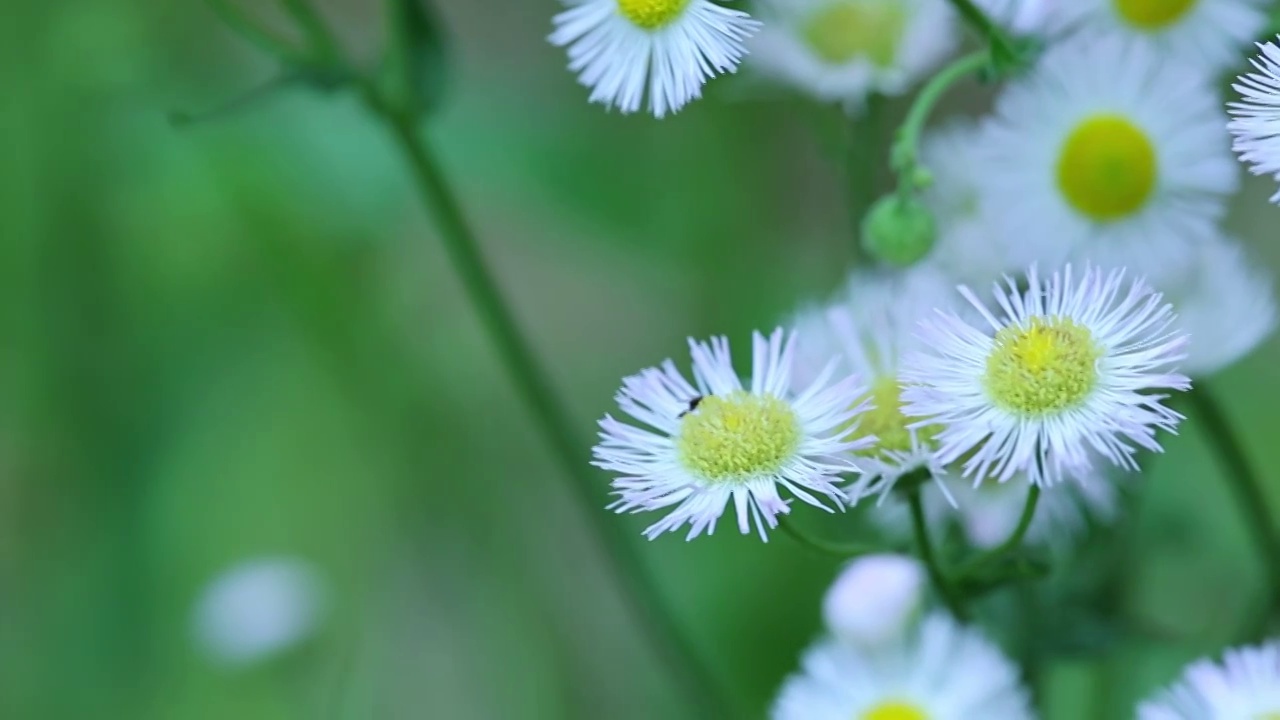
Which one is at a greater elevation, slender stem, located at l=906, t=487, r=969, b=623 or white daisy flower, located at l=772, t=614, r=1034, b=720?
slender stem, located at l=906, t=487, r=969, b=623

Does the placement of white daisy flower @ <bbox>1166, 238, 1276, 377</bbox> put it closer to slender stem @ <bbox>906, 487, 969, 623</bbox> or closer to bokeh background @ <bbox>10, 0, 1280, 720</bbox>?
slender stem @ <bbox>906, 487, 969, 623</bbox>

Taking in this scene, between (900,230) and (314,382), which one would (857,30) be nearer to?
(900,230)

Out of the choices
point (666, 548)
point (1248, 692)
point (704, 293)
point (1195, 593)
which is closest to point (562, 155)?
point (704, 293)

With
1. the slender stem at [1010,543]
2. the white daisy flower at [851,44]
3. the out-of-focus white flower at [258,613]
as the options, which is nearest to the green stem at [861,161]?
the white daisy flower at [851,44]

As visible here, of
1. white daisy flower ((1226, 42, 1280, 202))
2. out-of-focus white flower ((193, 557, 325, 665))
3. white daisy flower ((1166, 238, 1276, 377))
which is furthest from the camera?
out-of-focus white flower ((193, 557, 325, 665))

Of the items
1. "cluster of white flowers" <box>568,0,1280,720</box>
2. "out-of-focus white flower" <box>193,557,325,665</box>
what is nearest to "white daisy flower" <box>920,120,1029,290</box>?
"cluster of white flowers" <box>568,0,1280,720</box>

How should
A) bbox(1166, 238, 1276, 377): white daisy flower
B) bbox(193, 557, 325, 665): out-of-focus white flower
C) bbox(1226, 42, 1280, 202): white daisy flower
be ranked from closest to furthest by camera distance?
bbox(1226, 42, 1280, 202): white daisy flower
bbox(1166, 238, 1276, 377): white daisy flower
bbox(193, 557, 325, 665): out-of-focus white flower
